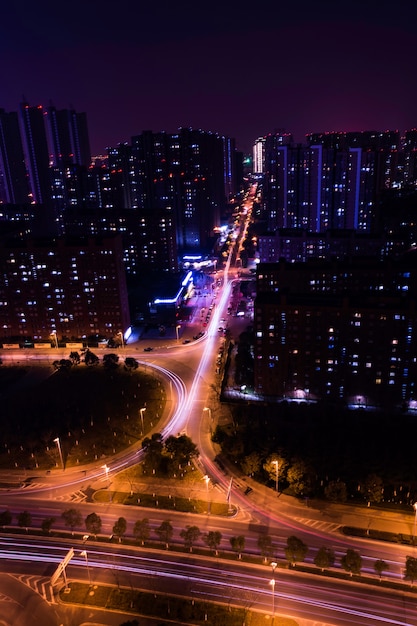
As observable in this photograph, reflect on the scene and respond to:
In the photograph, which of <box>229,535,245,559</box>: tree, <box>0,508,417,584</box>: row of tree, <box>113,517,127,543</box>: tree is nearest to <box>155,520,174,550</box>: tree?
<box>0,508,417,584</box>: row of tree

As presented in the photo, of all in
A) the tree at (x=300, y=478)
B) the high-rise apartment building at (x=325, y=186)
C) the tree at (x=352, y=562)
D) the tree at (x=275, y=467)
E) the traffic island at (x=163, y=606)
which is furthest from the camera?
the high-rise apartment building at (x=325, y=186)

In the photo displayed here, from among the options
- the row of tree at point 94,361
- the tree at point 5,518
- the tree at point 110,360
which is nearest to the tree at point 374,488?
the tree at point 5,518

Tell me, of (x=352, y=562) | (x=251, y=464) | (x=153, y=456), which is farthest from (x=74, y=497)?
(x=352, y=562)

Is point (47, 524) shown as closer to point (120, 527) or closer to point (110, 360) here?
point (120, 527)

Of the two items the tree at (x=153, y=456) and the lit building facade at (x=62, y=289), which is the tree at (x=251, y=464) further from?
the lit building facade at (x=62, y=289)

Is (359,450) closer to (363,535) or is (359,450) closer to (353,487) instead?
(353,487)
